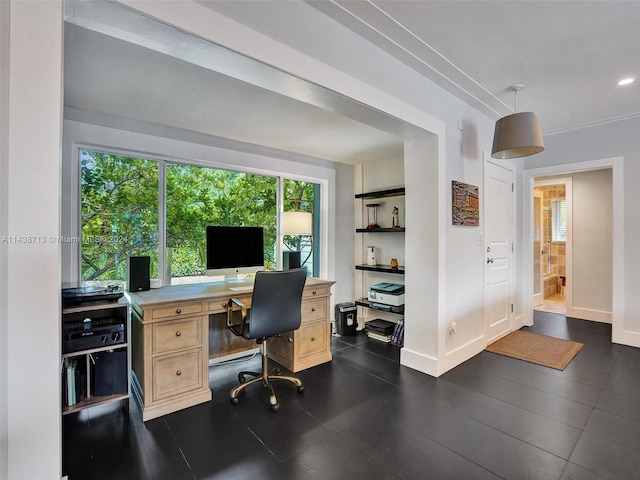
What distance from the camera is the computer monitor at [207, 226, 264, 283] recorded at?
268 cm

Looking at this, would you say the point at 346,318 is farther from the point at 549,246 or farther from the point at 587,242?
the point at 549,246

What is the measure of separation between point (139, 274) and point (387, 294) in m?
2.64

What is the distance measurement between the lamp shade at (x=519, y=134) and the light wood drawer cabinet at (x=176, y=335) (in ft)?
9.30

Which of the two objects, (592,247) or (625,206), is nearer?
(625,206)

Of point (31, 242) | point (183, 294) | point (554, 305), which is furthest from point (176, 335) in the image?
point (554, 305)

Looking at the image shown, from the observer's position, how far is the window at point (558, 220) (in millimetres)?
5656

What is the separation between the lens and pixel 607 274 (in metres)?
4.19

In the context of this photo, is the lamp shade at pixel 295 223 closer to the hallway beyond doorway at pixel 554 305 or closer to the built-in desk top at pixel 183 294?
the built-in desk top at pixel 183 294

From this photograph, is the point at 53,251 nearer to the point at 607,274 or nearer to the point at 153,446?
the point at 153,446

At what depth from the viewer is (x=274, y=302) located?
2.22 m

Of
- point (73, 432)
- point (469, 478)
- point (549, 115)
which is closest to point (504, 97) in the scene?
point (549, 115)

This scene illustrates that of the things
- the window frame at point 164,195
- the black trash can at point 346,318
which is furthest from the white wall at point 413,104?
the window frame at point 164,195

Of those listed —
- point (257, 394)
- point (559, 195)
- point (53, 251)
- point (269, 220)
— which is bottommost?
point (257, 394)

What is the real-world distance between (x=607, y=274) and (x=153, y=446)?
5.55m
